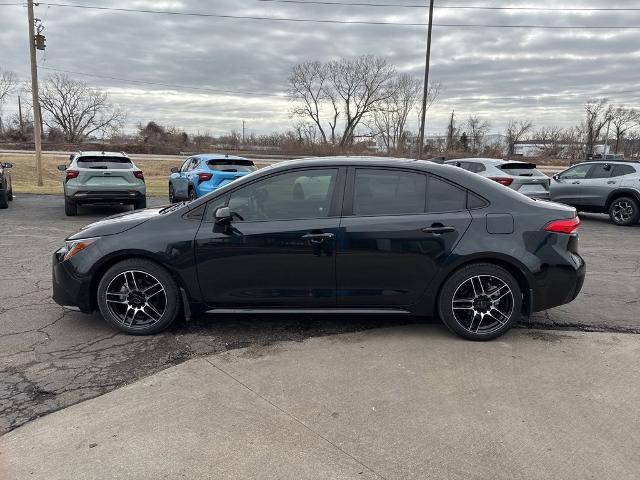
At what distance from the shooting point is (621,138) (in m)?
68.9

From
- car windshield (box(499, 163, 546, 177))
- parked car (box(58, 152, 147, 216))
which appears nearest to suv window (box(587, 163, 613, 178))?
car windshield (box(499, 163, 546, 177))

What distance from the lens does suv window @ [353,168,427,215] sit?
14.3 feet

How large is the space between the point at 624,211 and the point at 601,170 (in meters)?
1.20

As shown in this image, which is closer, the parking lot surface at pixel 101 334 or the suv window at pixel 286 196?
the parking lot surface at pixel 101 334

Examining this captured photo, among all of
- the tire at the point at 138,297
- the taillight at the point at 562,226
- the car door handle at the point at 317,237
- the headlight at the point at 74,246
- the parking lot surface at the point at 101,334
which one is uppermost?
the taillight at the point at 562,226

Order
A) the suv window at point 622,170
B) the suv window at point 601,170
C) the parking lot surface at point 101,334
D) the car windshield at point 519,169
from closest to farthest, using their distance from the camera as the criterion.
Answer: the parking lot surface at point 101,334 < the suv window at point 622,170 < the suv window at point 601,170 < the car windshield at point 519,169

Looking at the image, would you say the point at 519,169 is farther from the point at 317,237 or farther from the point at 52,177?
the point at 52,177

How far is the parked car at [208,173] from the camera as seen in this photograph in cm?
1253

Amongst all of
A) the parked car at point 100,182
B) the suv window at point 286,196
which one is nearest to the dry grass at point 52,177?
the parked car at point 100,182

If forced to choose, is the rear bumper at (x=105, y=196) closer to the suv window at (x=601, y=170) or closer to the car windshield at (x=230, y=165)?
the car windshield at (x=230, y=165)

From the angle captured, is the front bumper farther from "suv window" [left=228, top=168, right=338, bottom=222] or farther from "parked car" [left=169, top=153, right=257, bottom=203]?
"parked car" [left=169, top=153, right=257, bottom=203]

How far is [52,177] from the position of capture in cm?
2619

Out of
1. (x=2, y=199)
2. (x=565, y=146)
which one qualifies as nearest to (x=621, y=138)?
(x=565, y=146)

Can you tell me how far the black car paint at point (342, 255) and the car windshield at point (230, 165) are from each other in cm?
859
